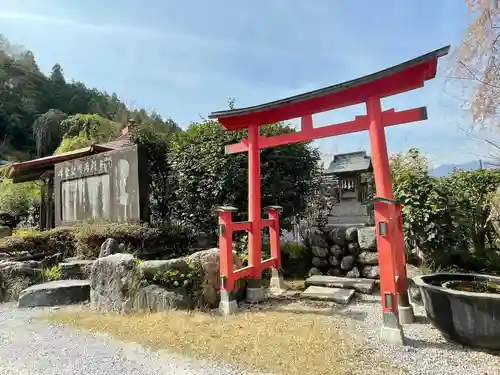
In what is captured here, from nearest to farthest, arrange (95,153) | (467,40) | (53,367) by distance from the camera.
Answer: (53,367) → (467,40) → (95,153)

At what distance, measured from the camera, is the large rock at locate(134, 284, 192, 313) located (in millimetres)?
4059

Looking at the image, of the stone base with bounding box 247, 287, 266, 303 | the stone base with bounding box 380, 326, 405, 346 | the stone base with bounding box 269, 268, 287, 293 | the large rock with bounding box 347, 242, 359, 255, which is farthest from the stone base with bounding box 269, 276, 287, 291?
the stone base with bounding box 380, 326, 405, 346

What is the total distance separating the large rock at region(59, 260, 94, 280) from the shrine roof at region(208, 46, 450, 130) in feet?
12.0

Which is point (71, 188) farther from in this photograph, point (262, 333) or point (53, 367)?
point (262, 333)

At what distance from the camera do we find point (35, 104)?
28.7m

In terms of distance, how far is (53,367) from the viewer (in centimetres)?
271

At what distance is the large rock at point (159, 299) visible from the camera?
4.06 metres

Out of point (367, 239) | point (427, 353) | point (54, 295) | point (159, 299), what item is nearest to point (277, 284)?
point (367, 239)

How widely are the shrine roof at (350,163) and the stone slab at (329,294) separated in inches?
146

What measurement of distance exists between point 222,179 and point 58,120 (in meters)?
23.2

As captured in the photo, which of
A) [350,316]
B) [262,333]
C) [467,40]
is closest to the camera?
[262,333]

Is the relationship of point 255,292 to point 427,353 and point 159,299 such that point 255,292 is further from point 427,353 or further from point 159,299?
point 427,353

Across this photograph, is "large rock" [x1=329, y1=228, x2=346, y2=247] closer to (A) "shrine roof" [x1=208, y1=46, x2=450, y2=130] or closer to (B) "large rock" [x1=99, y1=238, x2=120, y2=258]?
(A) "shrine roof" [x1=208, y1=46, x2=450, y2=130]

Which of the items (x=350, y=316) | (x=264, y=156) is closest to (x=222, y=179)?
(x=264, y=156)
